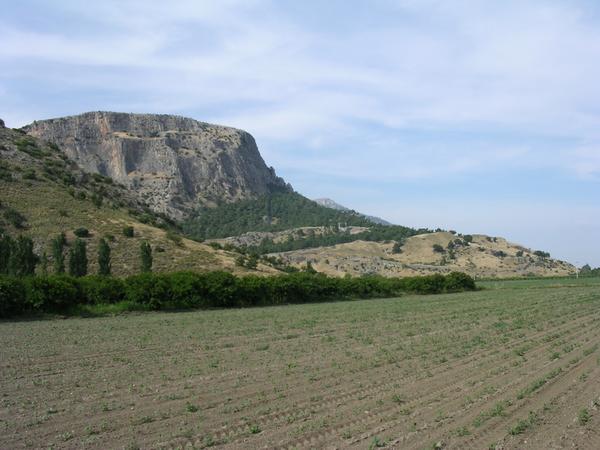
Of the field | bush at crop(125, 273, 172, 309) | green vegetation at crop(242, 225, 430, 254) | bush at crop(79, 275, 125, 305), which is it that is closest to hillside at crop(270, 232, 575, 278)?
green vegetation at crop(242, 225, 430, 254)

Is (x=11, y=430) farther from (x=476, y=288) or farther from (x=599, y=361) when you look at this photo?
(x=476, y=288)

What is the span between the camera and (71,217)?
233ft

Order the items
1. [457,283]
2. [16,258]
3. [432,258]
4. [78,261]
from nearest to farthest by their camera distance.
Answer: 1. [16,258]
2. [78,261]
3. [457,283]
4. [432,258]

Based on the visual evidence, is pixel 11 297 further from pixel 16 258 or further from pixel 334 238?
pixel 334 238

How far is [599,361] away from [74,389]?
15302 mm

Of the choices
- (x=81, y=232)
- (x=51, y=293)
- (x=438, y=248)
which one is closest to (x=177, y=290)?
(x=51, y=293)

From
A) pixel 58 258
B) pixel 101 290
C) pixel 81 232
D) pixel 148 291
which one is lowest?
pixel 148 291

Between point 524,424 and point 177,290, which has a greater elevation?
point 177,290

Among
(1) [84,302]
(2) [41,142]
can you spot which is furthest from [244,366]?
(2) [41,142]

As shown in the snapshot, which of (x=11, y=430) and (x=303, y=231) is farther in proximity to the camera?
(x=303, y=231)

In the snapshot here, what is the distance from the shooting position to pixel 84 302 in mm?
41938

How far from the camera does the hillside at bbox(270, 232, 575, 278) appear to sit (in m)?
134

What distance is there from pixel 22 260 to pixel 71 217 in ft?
68.9

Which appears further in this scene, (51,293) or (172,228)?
(172,228)
